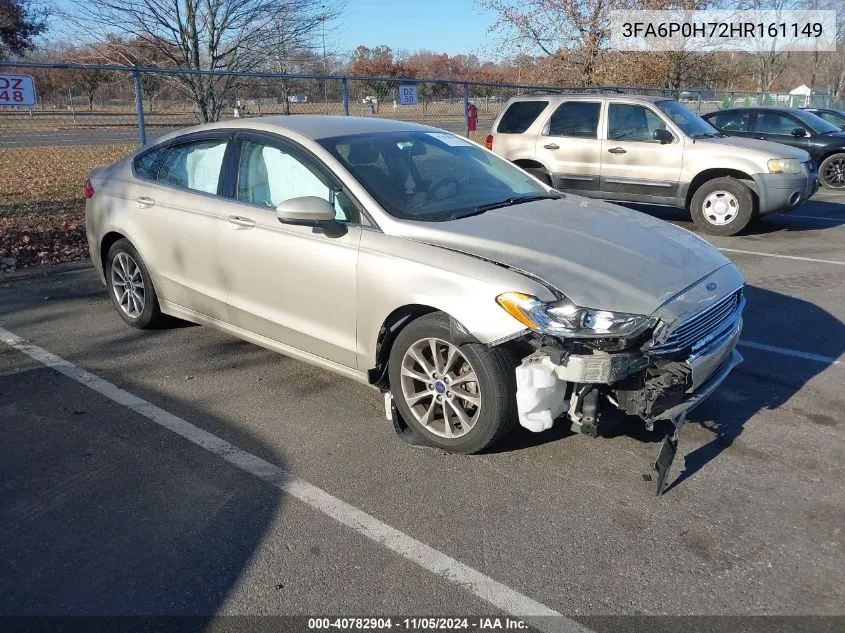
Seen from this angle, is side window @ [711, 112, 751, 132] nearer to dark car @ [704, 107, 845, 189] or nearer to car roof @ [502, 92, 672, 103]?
dark car @ [704, 107, 845, 189]

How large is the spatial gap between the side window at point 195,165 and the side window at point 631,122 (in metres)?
6.93

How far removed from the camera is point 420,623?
8.41 feet

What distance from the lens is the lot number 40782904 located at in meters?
7.40

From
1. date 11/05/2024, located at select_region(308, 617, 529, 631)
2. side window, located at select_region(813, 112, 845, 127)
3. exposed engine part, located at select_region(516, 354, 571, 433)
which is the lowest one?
date 11/05/2024, located at select_region(308, 617, 529, 631)

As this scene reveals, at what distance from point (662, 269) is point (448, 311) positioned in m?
1.15

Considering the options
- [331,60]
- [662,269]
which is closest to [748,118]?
[331,60]

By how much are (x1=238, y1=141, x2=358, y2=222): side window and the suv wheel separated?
283 inches

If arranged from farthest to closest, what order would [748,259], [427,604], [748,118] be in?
1. [748,118]
2. [748,259]
3. [427,604]

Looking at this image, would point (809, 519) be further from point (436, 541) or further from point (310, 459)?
point (310, 459)

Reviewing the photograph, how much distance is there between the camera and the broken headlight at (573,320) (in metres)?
3.26

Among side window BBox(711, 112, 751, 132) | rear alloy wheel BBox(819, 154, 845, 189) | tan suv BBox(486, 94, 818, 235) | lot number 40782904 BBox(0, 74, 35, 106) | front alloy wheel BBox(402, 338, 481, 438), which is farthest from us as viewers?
rear alloy wheel BBox(819, 154, 845, 189)

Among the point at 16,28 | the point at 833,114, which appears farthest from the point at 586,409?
the point at 16,28

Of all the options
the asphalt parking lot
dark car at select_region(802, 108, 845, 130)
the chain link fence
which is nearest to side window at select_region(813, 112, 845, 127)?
dark car at select_region(802, 108, 845, 130)

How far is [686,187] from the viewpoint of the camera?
989 centimetres
